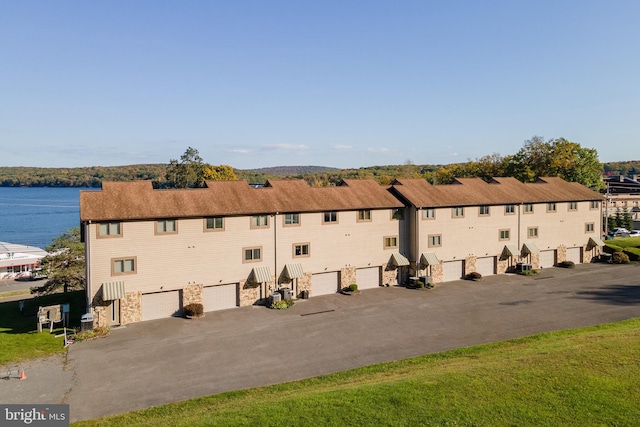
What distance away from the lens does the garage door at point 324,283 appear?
34.9 metres

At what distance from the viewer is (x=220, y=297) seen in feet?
103

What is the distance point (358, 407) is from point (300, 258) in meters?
20.0

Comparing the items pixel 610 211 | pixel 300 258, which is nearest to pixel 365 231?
pixel 300 258

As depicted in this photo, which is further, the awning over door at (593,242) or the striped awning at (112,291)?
the awning over door at (593,242)

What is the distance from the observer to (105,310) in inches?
1093

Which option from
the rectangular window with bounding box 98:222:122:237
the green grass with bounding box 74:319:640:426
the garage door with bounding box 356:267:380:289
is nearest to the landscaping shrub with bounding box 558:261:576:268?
the garage door with bounding box 356:267:380:289

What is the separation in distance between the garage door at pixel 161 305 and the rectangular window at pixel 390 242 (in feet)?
59.8

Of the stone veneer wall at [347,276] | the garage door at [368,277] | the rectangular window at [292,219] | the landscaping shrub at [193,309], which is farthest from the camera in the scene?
the garage door at [368,277]

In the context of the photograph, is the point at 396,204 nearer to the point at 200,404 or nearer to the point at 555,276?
the point at 555,276

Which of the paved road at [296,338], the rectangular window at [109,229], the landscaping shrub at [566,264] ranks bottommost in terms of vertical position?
the paved road at [296,338]

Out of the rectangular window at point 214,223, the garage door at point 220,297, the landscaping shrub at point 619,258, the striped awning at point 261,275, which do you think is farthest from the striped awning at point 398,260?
the landscaping shrub at point 619,258

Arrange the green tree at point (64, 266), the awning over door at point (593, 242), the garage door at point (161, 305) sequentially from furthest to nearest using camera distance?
the awning over door at point (593, 242), the green tree at point (64, 266), the garage door at point (161, 305)

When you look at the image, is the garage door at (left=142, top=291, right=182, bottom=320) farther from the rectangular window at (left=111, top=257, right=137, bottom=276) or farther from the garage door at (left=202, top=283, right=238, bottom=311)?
the rectangular window at (left=111, top=257, right=137, bottom=276)

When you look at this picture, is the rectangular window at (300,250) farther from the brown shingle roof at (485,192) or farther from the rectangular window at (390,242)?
the brown shingle roof at (485,192)
